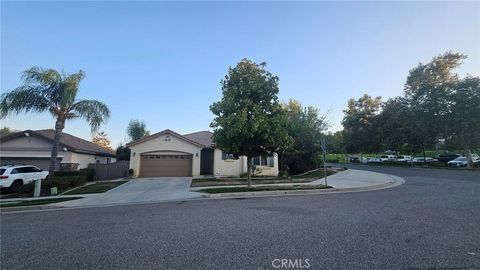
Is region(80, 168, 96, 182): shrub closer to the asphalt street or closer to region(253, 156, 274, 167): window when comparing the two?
the asphalt street

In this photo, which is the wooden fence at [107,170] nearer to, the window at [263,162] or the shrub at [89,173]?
the shrub at [89,173]

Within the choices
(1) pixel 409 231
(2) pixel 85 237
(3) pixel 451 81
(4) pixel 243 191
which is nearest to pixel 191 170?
(4) pixel 243 191

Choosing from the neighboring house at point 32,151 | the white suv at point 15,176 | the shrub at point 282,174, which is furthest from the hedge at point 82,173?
the shrub at point 282,174

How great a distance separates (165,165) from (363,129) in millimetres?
36788

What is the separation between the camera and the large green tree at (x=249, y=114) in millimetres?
14891

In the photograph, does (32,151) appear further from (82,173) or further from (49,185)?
(49,185)

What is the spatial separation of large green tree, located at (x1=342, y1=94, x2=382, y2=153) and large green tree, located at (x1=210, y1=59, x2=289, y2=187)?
3642cm

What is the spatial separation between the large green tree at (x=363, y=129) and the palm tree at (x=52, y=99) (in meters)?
42.8

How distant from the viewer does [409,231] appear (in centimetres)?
616

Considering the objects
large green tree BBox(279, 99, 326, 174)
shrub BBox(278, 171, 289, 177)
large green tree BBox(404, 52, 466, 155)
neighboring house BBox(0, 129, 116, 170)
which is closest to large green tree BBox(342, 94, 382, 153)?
large green tree BBox(404, 52, 466, 155)

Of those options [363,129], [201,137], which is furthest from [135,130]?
[363,129]

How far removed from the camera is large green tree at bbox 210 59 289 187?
48.9ft

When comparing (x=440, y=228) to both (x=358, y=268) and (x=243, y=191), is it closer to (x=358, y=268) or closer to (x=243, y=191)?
(x=358, y=268)

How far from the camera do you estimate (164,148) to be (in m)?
25.8
